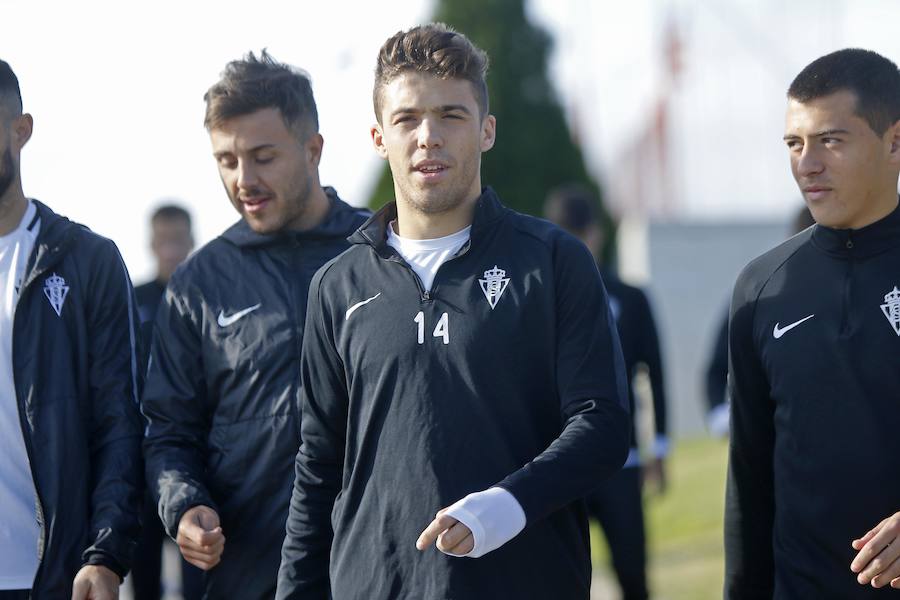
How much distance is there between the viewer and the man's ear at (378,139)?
403 cm

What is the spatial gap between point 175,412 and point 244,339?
1.11ft

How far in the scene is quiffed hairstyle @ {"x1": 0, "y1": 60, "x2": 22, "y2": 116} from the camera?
4.61 m

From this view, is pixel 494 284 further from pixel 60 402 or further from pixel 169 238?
pixel 169 238

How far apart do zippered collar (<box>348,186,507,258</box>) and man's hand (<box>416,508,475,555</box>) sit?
88 cm

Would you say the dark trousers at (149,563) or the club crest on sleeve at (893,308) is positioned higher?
the club crest on sleeve at (893,308)

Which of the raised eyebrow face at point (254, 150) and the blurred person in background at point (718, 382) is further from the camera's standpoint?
the blurred person in background at point (718, 382)

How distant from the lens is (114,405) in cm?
457

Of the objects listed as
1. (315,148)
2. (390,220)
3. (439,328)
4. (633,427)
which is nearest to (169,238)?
(633,427)

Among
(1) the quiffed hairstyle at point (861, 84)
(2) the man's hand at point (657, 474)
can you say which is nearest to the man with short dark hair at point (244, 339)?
(1) the quiffed hairstyle at point (861, 84)

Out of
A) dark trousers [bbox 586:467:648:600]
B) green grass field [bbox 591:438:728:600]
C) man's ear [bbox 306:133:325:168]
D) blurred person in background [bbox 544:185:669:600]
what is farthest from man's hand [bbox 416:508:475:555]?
green grass field [bbox 591:438:728:600]

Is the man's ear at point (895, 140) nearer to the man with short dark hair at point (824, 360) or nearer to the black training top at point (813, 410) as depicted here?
the man with short dark hair at point (824, 360)

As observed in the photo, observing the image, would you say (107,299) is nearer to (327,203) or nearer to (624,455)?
(327,203)

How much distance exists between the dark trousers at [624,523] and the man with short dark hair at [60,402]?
3.55 metres

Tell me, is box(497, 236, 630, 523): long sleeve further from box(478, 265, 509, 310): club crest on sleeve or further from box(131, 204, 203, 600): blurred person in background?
box(131, 204, 203, 600): blurred person in background
